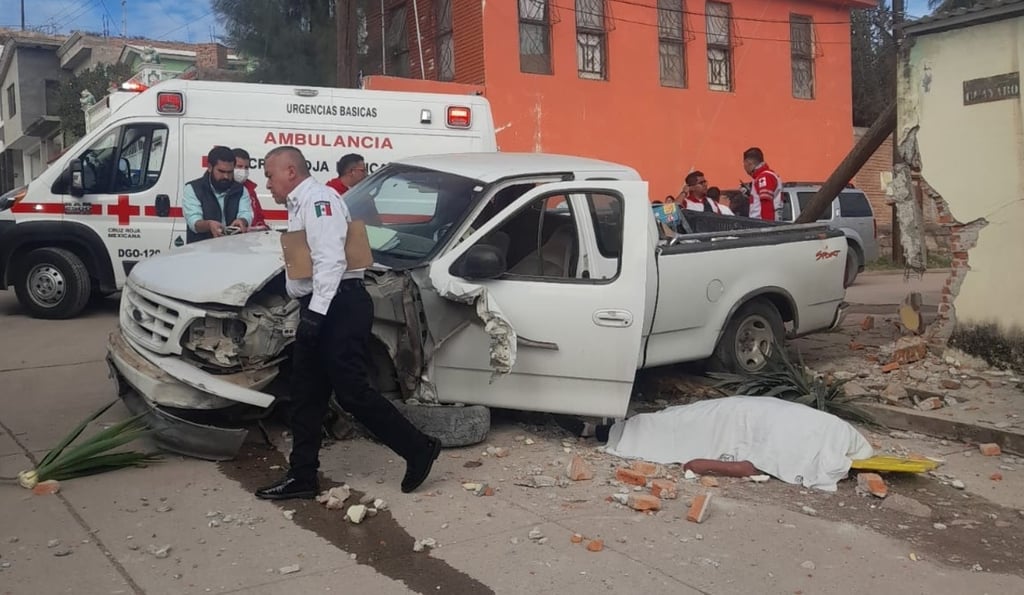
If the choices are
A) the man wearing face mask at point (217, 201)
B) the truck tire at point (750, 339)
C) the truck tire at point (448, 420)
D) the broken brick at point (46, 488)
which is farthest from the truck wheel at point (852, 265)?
the broken brick at point (46, 488)

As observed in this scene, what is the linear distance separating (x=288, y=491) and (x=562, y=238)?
2.51m

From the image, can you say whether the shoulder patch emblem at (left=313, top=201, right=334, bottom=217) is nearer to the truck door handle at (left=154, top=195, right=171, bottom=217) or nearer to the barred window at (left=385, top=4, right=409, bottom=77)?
the truck door handle at (left=154, top=195, right=171, bottom=217)

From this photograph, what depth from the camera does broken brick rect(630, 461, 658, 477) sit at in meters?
5.52

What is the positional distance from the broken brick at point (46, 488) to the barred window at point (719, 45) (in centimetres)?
1684

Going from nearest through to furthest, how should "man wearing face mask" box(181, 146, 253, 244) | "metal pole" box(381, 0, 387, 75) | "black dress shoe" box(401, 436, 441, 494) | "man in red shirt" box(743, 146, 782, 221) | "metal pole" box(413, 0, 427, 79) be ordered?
1. "black dress shoe" box(401, 436, 441, 494)
2. "man wearing face mask" box(181, 146, 253, 244)
3. "man in red shirt" box(743, 146, 782, 221)
4. "metal pole" box(413, 0, 427, 79)
5. "metal pole" box(381, 0, 387, 75)

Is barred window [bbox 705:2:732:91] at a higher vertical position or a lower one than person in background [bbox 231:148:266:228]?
higher

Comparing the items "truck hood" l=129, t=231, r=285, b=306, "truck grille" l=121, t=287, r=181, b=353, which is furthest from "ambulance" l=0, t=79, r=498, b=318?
"truck grille" l=121, t=287, r=181, b=353

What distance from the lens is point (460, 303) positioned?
224 inches

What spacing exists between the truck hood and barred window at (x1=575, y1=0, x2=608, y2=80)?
41.5 ft

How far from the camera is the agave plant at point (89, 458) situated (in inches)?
206

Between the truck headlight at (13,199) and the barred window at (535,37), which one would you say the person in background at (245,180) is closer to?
the truck headlight at (13,199)

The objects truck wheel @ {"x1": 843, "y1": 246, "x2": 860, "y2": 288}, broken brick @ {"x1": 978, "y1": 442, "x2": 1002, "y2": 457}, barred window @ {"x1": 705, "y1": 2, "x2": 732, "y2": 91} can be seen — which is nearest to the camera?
broken brick @ {"x1": 978, "y1": 442, "x2": 1002, "y2": 457}

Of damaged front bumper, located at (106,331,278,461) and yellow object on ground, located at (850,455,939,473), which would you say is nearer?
damaged front bumper, located at (106,331,278,461)

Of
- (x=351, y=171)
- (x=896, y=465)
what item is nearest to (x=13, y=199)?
(x=351, y=171)
